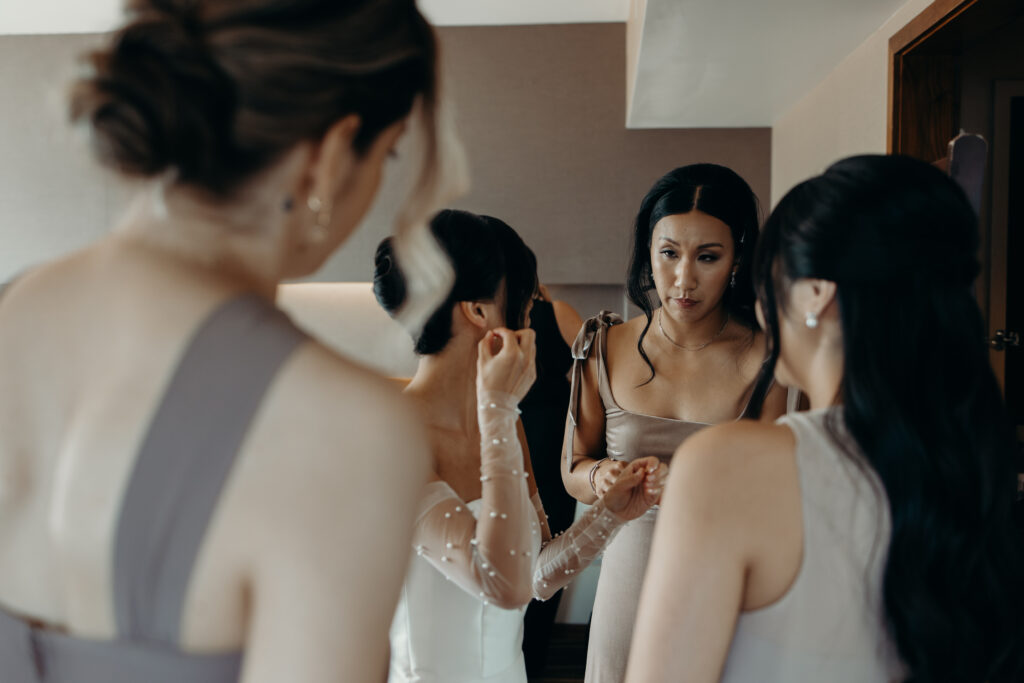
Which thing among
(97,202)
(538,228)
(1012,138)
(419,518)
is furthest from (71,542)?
(97,202)

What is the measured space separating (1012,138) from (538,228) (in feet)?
6.78

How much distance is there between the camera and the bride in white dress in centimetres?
111

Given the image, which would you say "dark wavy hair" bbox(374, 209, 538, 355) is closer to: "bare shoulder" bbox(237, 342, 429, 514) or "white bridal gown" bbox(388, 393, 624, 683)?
"white bridal gown" bbox(388, 393, 624, 683)

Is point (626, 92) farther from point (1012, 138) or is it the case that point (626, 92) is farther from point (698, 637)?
point (698, 637)

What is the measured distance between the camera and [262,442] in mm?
459

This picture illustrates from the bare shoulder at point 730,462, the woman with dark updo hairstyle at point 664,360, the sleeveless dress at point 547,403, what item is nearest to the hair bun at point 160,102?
the bare shoulder at point 730,462

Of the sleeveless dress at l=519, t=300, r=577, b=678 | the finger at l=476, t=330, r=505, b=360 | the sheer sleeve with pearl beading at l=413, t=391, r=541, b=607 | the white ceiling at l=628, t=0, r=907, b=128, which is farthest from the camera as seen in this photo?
the sleeveless dress at l=519, t=300, r=577, b=678

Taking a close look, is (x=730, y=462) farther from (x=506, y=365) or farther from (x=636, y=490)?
(x=636, y=490)

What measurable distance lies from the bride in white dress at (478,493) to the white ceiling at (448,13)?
8.98 ft

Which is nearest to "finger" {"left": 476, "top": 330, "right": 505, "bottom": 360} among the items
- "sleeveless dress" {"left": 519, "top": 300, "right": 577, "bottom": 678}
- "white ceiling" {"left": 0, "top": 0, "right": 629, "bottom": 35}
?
"sleeveless dress" {"left": 519, "top": 300, "right": 577, "bottom": 678}

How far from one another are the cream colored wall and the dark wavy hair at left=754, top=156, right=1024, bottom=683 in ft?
5.05

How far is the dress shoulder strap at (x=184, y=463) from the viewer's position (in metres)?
0.46

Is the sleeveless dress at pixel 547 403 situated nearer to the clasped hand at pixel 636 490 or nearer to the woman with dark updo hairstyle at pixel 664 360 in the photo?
the woman with dark updo hairstyle at pixel 664 360

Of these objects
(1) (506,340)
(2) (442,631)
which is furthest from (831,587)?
(2) (442,631)
